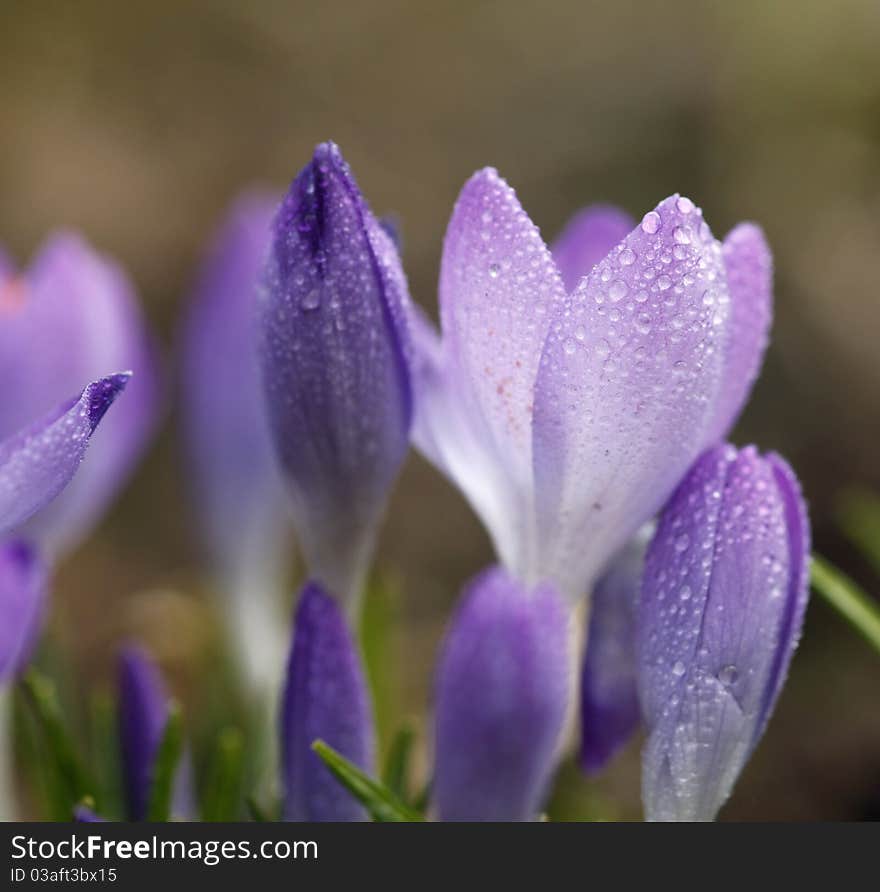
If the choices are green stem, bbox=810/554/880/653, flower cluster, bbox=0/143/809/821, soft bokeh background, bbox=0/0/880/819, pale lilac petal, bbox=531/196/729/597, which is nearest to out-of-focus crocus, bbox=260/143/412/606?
flower cluster, bbox=0/143/809/821

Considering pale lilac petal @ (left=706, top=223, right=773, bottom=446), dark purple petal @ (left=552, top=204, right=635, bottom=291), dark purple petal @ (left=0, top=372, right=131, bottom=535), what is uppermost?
dark purple petal @ (left=552, top=204, right=635, bottom=291)

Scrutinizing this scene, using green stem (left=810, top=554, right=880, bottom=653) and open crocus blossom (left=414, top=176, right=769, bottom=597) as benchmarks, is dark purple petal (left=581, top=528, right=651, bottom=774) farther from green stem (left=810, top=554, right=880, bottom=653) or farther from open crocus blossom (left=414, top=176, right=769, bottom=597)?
green stem (left=810, top=554, right=880, bottom=653)

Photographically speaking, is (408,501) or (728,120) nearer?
(408,501)

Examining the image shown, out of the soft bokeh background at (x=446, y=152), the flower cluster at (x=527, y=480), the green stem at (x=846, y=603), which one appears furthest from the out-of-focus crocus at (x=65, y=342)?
the soft bokeh background at (x=446, y=152)

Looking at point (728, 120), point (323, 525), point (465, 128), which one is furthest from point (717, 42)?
point (323, 525)

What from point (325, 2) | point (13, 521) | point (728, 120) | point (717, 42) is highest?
point (325, 2)

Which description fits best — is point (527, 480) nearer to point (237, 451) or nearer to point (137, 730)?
point (137, 730)

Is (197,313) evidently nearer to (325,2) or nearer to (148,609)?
(148,609)

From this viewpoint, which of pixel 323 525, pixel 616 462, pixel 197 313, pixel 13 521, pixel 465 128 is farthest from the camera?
pixel 465 128
